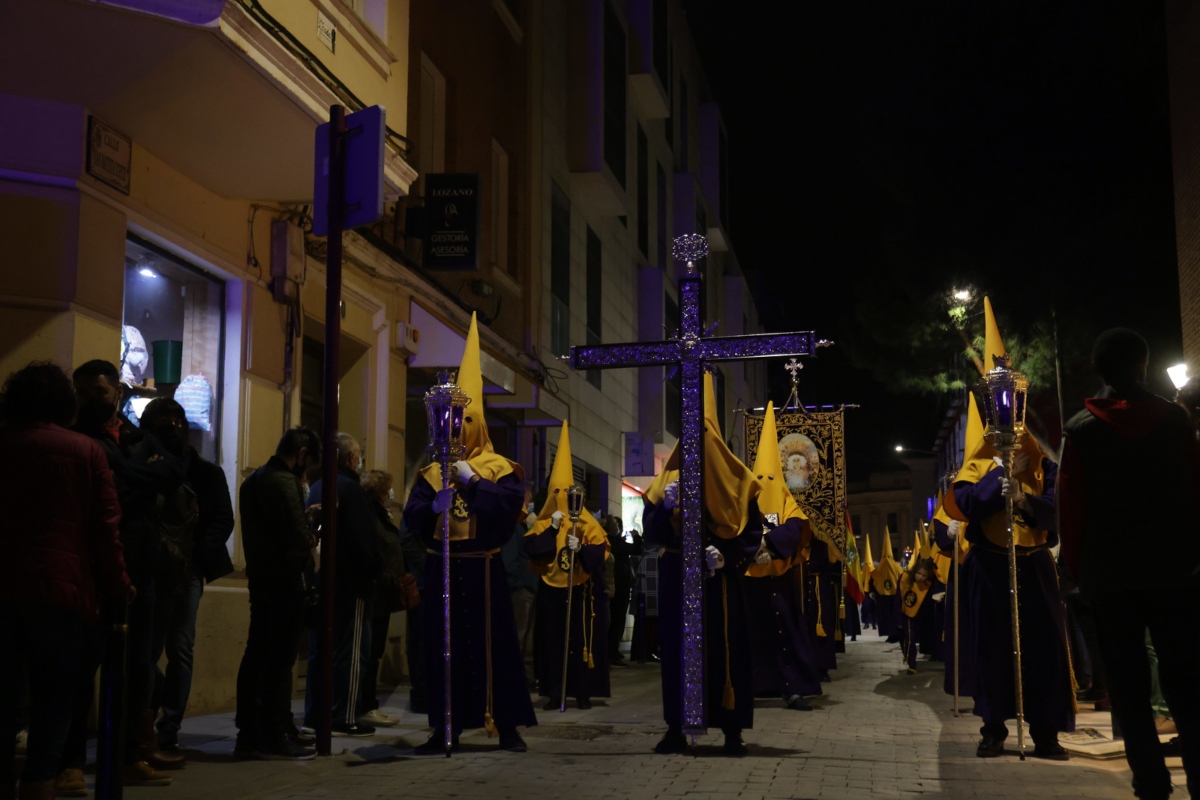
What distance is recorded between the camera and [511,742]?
841 cm

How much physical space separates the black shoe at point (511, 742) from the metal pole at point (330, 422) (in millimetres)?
1171

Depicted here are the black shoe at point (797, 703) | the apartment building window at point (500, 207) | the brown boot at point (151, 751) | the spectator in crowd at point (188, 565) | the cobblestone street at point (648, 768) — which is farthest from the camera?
the apartment building window at point (500, 207)

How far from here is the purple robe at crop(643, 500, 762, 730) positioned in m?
8.37

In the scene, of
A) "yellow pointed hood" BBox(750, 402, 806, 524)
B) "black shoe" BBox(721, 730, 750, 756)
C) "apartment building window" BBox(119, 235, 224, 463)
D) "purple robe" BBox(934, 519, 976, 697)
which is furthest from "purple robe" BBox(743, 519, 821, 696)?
"apartment building window" BBox(119, 235, 224, 463)

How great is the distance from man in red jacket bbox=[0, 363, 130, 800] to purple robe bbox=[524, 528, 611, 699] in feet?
23.9

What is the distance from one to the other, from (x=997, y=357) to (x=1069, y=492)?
117 inches

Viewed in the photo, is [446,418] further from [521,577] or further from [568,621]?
[521,577]

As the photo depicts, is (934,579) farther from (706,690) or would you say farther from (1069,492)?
(1069,492)

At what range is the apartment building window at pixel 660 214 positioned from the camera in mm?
32719

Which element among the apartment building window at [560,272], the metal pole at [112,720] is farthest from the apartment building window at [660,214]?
the metal pole at [112,720]

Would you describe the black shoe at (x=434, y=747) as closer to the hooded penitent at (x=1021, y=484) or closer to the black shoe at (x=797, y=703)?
the hooded penitent at (x=1021, y=484)

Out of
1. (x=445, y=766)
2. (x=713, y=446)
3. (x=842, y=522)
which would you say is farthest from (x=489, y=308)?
(x=445, y=766)

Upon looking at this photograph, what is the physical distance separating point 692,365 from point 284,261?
4537 mm

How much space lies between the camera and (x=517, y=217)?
2062cm
